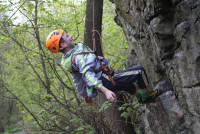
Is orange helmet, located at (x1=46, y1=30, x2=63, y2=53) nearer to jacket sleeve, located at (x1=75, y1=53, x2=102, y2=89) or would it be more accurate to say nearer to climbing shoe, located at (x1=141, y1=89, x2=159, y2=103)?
jacket sleeve, located at (x1=75, y1=53, x2=102, y2=89)

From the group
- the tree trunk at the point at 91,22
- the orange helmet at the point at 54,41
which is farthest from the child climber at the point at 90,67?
the tree trunk at the point at 91,22

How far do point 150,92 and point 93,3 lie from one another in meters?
2.74

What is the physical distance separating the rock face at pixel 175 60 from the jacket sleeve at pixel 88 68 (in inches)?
47.6

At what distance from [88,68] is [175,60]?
1455 mm

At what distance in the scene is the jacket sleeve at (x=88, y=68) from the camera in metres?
2.67

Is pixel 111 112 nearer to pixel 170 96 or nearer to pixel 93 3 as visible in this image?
pixel 170 96

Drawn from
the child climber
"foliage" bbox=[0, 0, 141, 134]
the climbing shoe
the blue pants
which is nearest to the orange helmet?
the child climber

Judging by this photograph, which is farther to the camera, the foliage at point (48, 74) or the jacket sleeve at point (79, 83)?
the foliage at point (48, 74)

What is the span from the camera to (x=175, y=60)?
2.90 m

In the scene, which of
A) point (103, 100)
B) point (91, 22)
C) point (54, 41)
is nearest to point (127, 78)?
point (54, 41)

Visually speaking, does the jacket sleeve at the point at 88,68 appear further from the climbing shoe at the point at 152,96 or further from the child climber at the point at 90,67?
the climbing shoe at the point at 152,96

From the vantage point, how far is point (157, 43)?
10.2ft

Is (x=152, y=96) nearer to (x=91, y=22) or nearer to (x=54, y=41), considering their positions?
(x=54, y=41)

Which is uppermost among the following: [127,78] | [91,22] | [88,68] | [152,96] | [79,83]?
[91,22]
